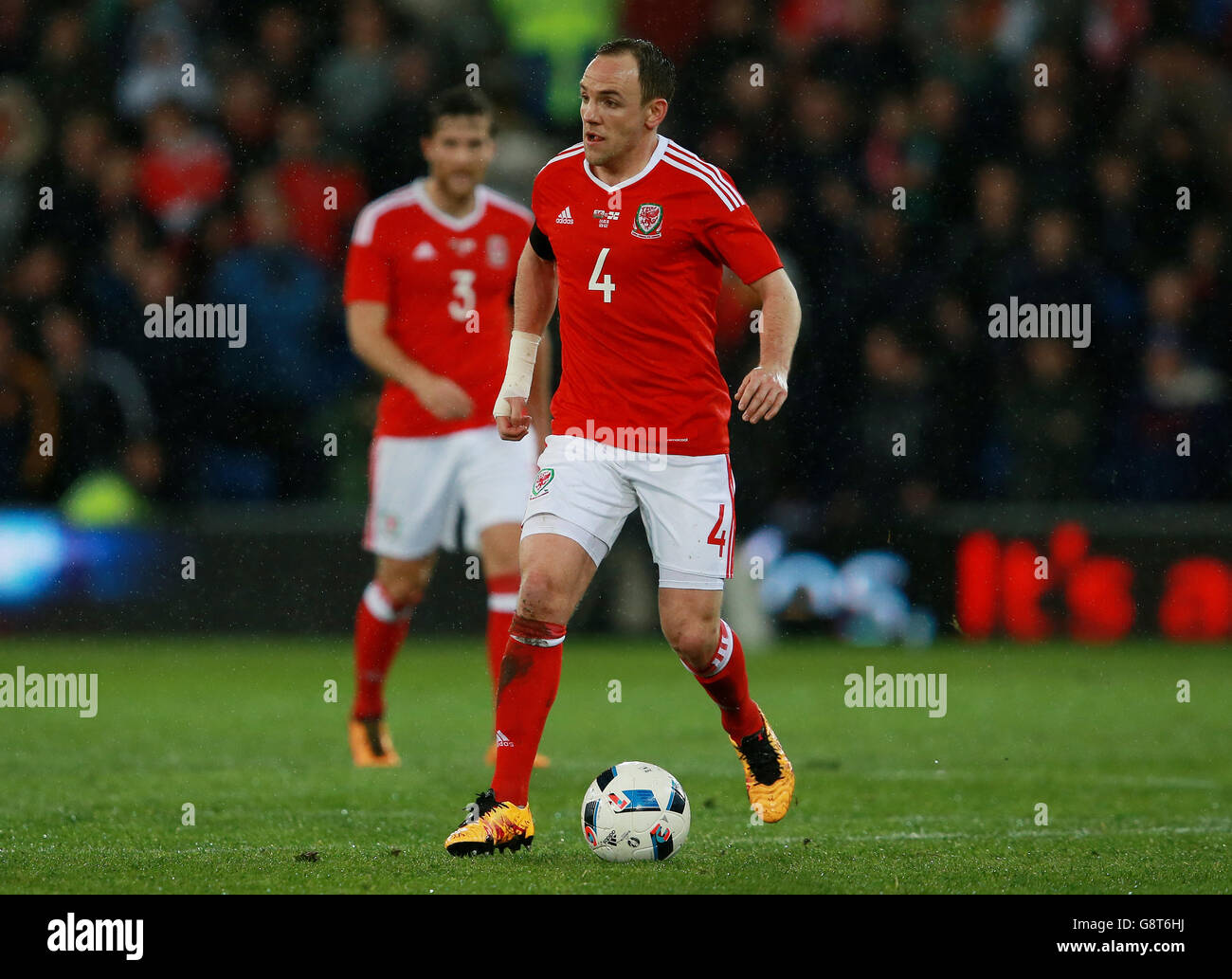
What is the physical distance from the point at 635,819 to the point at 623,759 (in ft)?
8.93

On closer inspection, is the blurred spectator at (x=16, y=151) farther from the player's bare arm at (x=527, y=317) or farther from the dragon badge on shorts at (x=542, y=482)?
the dragon badge on shorts at (x=542, y=482)

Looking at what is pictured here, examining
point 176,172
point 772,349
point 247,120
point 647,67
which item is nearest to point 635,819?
point 772,349

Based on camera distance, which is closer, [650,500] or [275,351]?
[650,500]

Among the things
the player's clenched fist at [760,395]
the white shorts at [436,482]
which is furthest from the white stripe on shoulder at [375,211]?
the player's clenched fist at [760,395]

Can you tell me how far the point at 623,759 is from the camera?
8.36m

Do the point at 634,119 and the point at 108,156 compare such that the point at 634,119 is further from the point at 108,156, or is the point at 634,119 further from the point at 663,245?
the point at 108,156

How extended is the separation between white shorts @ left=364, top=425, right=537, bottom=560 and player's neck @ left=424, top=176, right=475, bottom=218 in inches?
37.0

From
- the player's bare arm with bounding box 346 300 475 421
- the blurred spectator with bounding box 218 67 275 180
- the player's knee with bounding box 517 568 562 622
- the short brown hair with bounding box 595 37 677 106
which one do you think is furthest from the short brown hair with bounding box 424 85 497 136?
the blurred spectator with bounding box 218 67 275 180

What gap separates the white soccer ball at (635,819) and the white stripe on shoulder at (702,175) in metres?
1.76

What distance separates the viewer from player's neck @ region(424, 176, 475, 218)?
8.40 metres

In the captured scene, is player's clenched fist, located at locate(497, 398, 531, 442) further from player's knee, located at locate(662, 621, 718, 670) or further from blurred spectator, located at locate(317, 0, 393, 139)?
blurred spectator, located at locate(317, 0, 393, 139)

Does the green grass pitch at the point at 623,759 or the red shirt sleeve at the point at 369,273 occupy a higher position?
the red shirt sleeve at the point at 369,273

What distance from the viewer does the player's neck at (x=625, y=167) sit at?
603 centimetres

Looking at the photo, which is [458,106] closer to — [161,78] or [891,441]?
[891,441]
